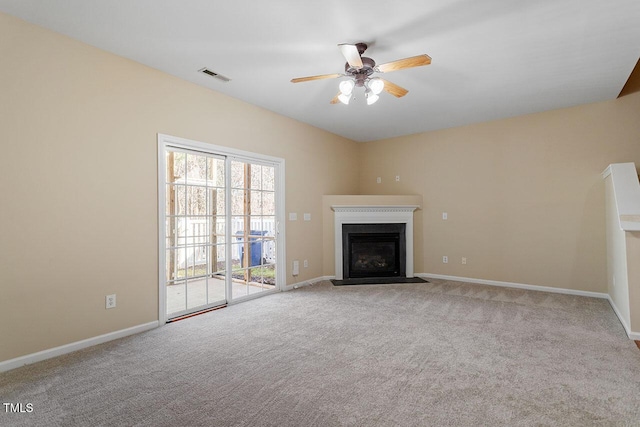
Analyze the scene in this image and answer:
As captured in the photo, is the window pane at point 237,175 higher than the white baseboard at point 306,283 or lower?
higher

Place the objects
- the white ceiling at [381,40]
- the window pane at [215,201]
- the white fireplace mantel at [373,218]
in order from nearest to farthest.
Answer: the white ceiling at [381,40], the window pane at [215,201], the white fireplace mantel at [373,218]

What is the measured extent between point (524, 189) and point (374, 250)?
2545 mm

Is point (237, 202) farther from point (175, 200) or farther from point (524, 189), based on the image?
point (524, 189)

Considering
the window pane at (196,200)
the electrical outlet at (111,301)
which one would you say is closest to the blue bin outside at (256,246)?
the window pane at (196,200)

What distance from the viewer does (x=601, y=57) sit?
3.06 metres

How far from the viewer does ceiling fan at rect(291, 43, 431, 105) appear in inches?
97.4

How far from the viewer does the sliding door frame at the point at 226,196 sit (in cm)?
337

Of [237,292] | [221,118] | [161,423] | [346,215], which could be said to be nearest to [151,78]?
[221,118]

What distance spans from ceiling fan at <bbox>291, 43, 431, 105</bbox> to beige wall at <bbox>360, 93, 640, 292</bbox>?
111 inches

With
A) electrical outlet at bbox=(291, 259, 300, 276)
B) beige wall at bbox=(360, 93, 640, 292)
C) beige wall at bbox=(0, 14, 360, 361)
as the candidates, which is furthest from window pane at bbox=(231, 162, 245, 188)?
beige wall at bbox=(360, 93, 640, 292)

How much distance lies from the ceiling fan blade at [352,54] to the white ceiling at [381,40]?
0.23 meters

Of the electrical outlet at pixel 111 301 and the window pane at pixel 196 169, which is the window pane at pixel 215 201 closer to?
the window pane at pixel 196 169

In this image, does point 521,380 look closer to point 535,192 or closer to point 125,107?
point 535,192

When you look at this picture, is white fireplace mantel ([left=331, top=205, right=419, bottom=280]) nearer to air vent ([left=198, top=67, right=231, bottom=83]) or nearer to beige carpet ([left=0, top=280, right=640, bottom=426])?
beige carpet ([left=0, top=280, right=640, bottom=426])
